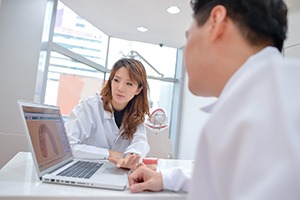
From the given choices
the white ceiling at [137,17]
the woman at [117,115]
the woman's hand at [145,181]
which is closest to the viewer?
the woman's hand at [145,181]

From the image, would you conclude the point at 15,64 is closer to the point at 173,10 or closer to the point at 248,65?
the point at 173,10

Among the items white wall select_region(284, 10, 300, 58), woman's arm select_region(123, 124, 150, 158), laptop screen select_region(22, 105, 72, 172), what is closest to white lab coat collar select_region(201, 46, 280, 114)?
laptop screen select_region(22, 105, 72, 172)

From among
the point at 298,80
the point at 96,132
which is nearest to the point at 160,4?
the point at 96,132

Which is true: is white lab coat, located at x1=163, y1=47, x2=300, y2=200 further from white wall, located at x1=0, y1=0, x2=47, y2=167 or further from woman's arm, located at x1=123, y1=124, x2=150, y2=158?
white wall, located at x1=0, y1=0, x2=47, y2=167

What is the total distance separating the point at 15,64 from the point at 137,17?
1852 mm

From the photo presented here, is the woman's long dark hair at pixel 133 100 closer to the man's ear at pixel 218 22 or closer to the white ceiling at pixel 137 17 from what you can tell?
the man's ear at pixel 218 22

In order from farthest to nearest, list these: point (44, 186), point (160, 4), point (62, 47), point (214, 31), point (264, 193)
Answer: point (62, 47) < point (160, 4) < point (44, 186) < point (214, 31) < point (264, 193)

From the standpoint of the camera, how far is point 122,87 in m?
1.73

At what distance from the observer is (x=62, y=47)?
11.7 ft

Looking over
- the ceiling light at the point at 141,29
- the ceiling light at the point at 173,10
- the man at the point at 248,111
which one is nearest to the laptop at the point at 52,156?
the man at the point at 248,111

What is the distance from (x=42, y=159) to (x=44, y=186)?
0.41ft

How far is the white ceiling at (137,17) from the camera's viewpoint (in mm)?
3318

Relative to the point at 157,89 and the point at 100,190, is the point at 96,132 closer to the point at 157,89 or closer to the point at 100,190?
the point at 100,190

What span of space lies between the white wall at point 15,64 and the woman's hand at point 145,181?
2217mm
